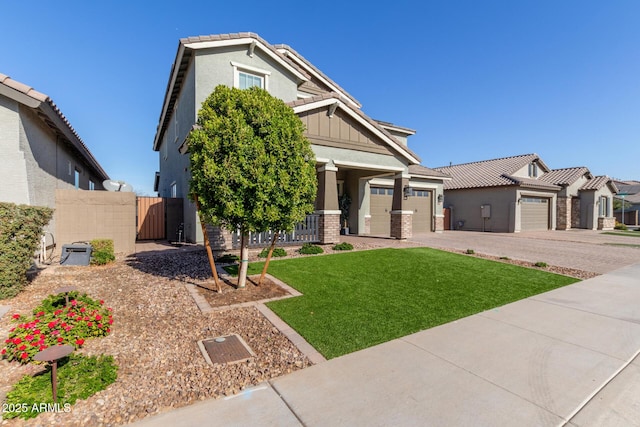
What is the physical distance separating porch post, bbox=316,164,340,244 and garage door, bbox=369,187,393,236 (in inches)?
245

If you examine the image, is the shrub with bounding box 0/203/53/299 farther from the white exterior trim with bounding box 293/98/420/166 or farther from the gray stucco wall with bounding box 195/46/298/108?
the white exterior trim with bounding box 293/98/420/166

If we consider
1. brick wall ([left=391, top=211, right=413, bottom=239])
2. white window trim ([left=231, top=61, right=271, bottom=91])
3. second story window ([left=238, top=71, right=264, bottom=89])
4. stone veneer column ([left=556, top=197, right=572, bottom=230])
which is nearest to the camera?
white window trim ([left=231, top=61, right=271, bottom=91])

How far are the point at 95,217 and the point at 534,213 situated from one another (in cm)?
2787

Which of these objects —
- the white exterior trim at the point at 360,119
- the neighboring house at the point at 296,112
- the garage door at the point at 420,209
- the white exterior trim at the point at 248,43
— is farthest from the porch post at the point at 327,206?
the garage door at the point at 420,209

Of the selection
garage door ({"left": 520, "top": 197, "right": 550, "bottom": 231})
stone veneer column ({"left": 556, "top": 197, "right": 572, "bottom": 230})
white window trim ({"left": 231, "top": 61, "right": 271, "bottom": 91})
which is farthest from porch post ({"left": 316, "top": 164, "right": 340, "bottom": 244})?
stone veneer column ({"left": 556, "top": 197, "right": 572, "bottom": 230})

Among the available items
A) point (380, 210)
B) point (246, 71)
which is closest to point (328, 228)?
point (380, 210)

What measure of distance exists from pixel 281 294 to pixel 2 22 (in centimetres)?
1063

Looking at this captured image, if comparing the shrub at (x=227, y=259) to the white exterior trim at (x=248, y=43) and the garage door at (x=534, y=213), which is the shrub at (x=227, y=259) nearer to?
the white exterior trim at (x=248, y=43)

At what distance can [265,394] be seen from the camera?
290 centimetres

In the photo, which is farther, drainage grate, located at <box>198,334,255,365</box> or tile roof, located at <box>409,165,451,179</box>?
tile roof, located at <box>409,165,451,179</box>

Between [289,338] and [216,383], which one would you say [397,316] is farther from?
[216,383]

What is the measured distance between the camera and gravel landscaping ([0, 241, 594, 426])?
2.75 metres

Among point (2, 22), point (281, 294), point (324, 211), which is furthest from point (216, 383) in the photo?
point (2, 22)

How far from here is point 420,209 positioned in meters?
19.9
